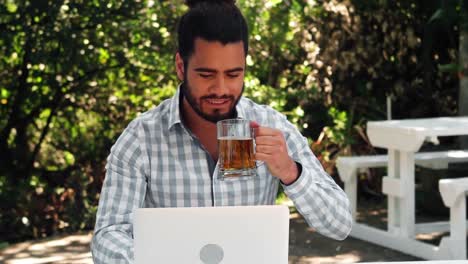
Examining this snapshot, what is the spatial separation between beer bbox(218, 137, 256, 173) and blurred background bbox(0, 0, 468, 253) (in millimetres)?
3891

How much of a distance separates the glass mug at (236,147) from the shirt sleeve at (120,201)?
0.24 meters

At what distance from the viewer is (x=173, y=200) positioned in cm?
284

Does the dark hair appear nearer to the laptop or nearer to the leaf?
the laptop

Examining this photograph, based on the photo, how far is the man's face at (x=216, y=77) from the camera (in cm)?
264

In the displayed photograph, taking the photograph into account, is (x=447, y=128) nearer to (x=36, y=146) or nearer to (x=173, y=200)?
(x=36, y=146)

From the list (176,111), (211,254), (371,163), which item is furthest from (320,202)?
(371,163)

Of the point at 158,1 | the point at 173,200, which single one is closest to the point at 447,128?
the point at 158,1

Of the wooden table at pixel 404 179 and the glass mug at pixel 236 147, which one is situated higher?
the glass mug at pixel 236 147

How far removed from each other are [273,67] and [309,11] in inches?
20.5

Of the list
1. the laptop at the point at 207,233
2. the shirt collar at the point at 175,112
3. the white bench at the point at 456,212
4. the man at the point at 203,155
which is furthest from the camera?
the white bench at the point at 456,212

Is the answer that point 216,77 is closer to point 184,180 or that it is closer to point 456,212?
point 184,180

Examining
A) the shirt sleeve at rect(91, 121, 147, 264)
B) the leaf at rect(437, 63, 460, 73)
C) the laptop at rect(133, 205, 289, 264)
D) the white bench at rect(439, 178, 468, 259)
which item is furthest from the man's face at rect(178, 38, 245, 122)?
the leaf at rect(437, 63, 460, 73)

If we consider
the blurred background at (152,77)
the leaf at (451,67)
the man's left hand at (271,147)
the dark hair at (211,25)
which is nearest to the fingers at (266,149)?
the man's left hand at (271,147)

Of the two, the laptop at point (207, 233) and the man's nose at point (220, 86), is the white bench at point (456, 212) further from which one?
the laptop at point (207, 233)
